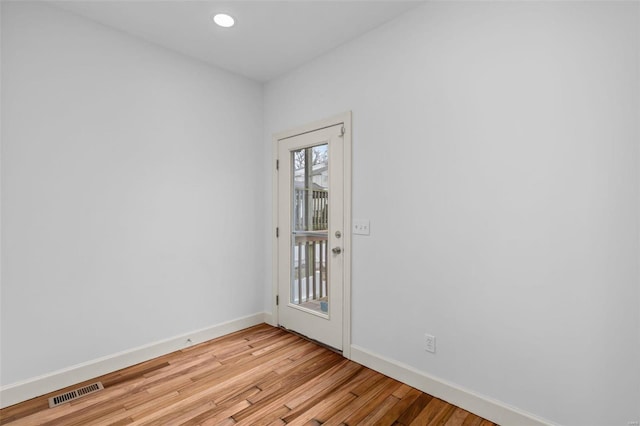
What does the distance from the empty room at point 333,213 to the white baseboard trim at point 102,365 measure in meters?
0.02

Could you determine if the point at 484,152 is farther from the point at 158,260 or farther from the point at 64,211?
the point at 64,211

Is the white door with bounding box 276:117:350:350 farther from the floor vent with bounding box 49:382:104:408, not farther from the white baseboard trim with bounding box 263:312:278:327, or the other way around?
the floor vent with bounding box 49:382:104:408

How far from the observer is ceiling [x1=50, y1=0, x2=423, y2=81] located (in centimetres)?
220

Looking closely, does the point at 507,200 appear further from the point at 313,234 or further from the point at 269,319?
the point at 269,319

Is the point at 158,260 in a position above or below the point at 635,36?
below

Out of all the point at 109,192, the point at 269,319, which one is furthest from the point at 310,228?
the point at 109,192

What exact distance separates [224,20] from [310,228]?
1893mm

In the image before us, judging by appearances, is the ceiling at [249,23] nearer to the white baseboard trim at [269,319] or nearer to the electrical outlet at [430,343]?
the electrical outlet at [430,343]

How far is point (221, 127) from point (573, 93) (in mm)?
2808

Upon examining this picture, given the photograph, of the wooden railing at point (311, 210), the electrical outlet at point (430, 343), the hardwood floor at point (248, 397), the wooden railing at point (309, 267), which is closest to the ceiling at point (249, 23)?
the wooden railing at point (311, 210)

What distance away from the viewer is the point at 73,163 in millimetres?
2281

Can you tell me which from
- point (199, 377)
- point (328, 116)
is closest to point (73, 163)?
point (199, 377)

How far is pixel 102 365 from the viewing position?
2.39m

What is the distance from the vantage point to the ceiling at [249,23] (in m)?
2.20
